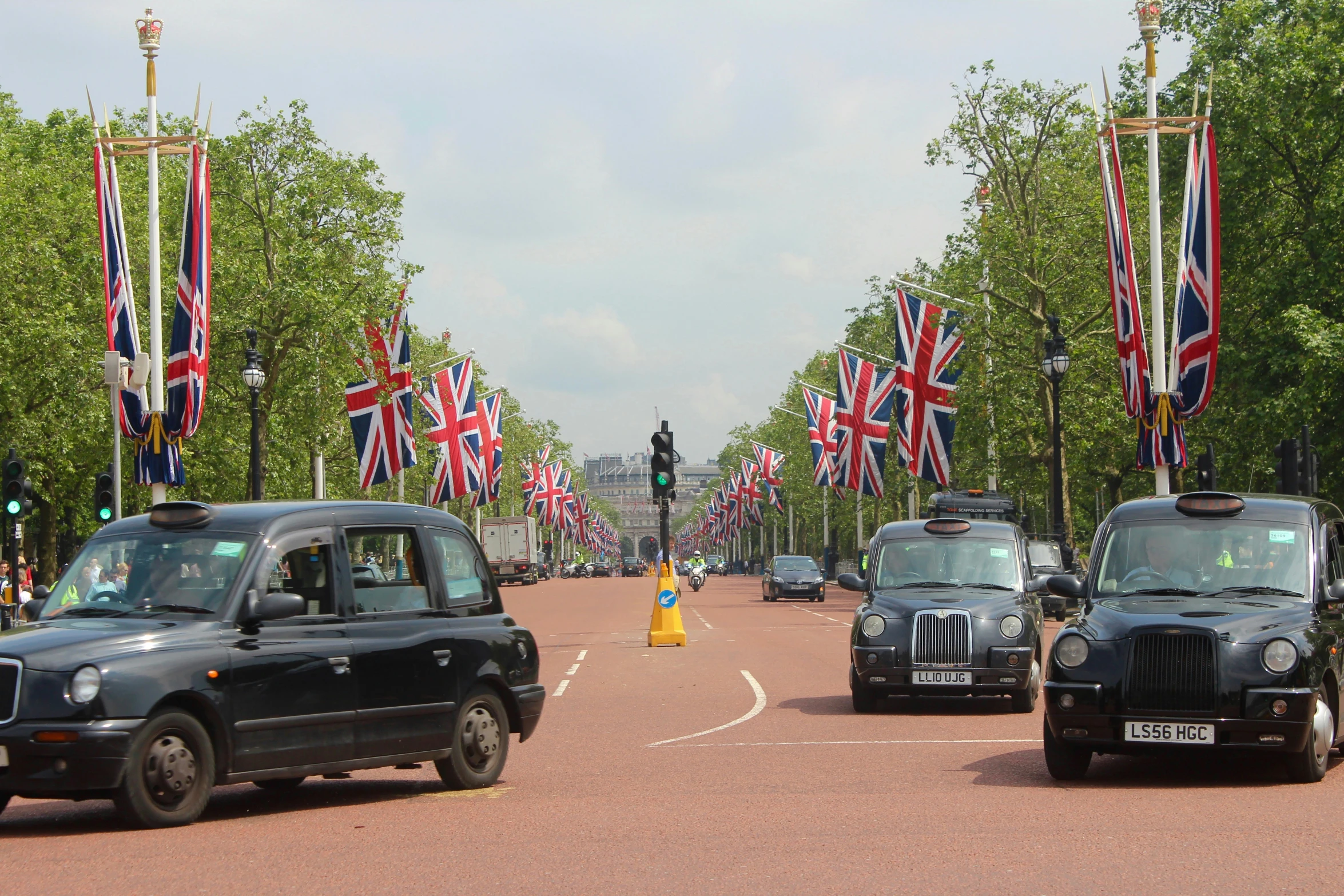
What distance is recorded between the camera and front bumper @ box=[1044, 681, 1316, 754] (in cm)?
961

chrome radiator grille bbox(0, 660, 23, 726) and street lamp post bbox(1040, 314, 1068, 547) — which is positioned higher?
street lamp post bbox(1040, 314, 1068, 547)

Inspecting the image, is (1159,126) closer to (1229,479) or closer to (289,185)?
(1229,479)

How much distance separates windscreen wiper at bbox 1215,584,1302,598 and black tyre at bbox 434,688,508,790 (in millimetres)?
5017

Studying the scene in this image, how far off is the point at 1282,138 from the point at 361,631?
34.2 m

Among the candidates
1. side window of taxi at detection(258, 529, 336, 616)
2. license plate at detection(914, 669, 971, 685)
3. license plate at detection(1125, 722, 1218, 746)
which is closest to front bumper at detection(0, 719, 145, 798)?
side window of taxi at detection(258, 529, 336, 616)

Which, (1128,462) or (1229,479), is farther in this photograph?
(1128,462)

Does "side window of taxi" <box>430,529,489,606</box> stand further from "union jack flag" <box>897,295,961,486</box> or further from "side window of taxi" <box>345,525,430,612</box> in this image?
"union jack flag" <box>897,295,961,486</box>

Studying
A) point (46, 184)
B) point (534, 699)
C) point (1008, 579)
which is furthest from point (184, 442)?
point (534, 699)

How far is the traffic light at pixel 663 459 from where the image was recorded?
88.1ft

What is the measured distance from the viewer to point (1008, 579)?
654 inches

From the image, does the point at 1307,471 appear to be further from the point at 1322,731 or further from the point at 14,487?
the point at 14,487

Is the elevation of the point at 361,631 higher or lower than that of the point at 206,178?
lower

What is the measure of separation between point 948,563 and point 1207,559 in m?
5.96

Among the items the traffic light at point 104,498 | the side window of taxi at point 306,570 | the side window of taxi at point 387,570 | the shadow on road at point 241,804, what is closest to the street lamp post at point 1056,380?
the traffic light at point 104,498
